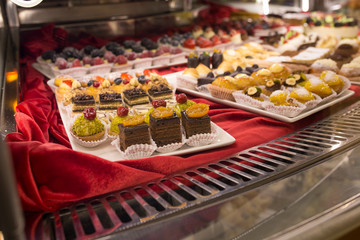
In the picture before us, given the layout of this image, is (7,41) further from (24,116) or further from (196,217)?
(196,217)

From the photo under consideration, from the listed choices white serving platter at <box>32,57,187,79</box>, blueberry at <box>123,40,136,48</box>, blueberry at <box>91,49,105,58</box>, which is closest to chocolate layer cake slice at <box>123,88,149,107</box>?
white serving platter at <box>32,57,187,79</box>

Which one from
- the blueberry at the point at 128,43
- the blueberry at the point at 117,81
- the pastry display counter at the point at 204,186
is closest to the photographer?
the pastry display counter at the point at 204,186

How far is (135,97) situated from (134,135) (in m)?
0.64

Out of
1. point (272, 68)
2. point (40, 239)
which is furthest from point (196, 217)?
point (272, 68)

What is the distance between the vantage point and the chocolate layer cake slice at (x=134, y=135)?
149 centimetres

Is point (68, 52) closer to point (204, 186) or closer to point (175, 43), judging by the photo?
point (175, 43)

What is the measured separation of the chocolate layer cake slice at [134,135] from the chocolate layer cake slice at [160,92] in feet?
2.08

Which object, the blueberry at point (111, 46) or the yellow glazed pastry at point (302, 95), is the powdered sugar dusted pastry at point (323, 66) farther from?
the blueberry at point (111, 46)

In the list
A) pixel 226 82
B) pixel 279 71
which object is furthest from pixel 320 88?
pixel 226 82

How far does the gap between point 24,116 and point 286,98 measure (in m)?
1.33

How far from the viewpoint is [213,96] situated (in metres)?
2.25

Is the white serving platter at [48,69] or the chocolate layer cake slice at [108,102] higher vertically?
the white serving platter at [48,69]

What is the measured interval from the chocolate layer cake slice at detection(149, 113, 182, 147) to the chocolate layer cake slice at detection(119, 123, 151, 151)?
0.14ft

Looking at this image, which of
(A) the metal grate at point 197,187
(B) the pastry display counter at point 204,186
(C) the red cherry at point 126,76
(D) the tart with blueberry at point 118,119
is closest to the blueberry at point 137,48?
(C) the red cherry at point 126,76
